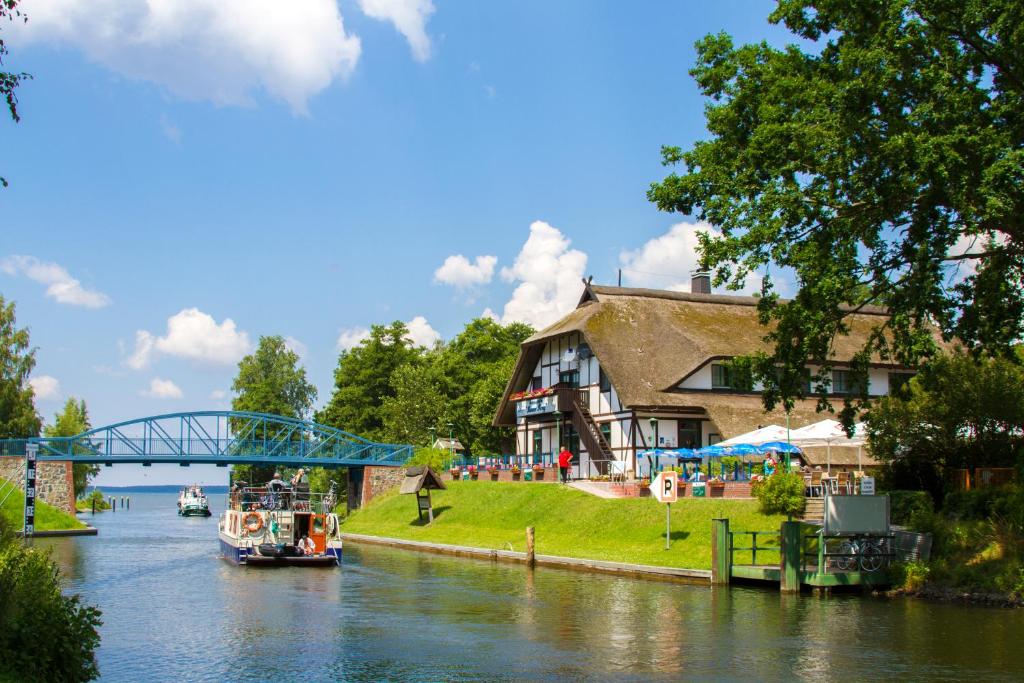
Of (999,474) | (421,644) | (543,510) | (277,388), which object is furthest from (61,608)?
(277,388)

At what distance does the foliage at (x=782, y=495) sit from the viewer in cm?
3469

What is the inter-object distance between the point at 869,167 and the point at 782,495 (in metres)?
14.6

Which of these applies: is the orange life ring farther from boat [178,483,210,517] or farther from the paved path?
boat [178,483,210,517]

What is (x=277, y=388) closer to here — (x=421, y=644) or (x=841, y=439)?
(x=841, y=439)

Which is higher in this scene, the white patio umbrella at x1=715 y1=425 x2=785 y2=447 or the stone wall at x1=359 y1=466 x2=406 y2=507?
the white patio umbrella at x1=715 y1=425 x2=785 y2=447

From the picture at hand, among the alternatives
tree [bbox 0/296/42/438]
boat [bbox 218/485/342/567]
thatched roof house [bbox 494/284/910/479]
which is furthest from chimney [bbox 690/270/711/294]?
tree [bbox 0/296/42/438]

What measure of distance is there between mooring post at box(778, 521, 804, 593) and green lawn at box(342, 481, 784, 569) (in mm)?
3768

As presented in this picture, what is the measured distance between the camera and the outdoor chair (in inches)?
1476

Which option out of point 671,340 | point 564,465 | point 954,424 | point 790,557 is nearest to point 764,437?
point 954,424

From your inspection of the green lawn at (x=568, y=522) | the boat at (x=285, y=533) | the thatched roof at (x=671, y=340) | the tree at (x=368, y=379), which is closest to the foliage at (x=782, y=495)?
the green lawn at (x=568, y=522)

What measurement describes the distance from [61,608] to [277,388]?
104 meters

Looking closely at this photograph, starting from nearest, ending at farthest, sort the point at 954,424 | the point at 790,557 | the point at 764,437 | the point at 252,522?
the point at 790,557, the point at 954,424, the point at 764,437, the point at 252,522

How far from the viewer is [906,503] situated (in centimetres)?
3156

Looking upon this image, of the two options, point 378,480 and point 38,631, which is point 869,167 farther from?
point 378,480
